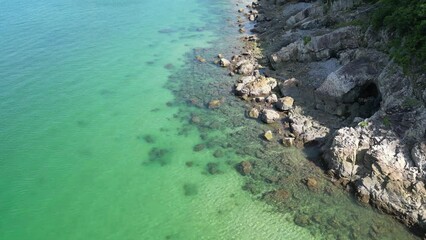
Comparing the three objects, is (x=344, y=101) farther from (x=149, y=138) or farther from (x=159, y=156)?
(x=149, y=138)

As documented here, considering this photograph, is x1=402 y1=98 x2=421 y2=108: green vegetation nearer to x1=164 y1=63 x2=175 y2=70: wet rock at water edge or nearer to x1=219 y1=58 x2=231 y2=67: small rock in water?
x1=219 y1=58 x2=231 y2=67: small rock in water

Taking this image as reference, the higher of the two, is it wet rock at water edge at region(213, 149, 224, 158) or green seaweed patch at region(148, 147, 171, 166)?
wet rock at water edge at region(213, 149, 224, 158)

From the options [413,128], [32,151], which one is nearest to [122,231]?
[32,151]

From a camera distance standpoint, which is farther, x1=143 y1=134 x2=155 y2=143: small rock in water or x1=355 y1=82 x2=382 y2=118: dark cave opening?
x1=143 y1=134 x2=155 y2=143: small rock in water

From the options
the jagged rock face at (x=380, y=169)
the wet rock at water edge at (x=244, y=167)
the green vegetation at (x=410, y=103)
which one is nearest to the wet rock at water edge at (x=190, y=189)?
the wet rock at water edge at (x=244, y=167)

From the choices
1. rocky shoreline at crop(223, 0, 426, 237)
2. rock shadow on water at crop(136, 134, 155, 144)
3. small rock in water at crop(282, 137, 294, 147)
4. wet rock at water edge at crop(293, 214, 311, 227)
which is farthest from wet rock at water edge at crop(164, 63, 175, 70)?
wet rock at water edge at crop(293, 214, 311, 227)

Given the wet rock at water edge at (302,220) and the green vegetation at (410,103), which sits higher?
the green vegetation at (410,103)

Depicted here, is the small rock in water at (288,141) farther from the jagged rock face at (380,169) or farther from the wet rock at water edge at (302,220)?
the wet rock at water edge at (302,220)

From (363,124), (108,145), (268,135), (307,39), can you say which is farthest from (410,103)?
(108,145)
